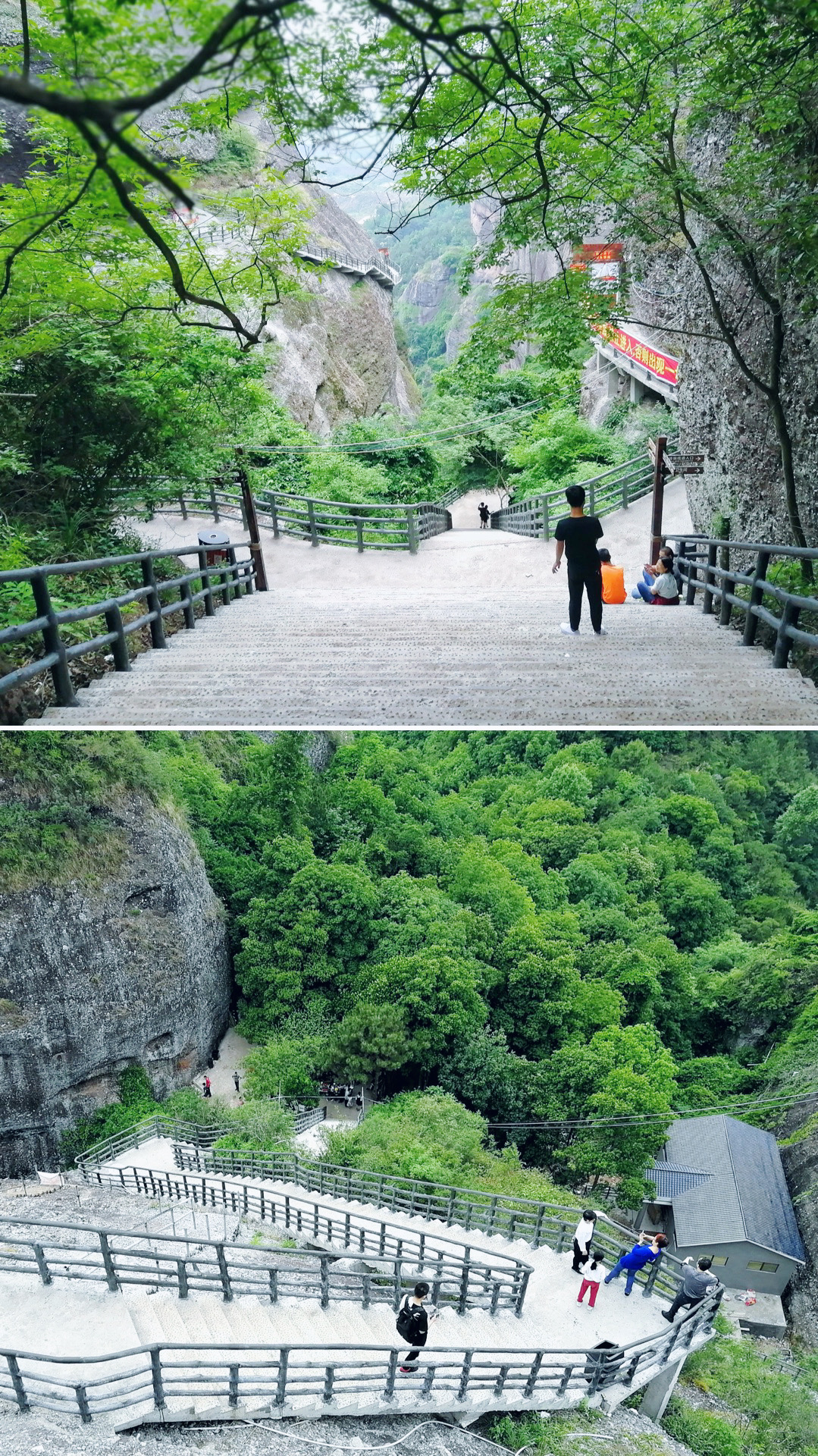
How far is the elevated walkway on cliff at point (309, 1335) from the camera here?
249 inches

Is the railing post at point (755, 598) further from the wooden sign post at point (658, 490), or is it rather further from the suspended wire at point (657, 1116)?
the suspended wire at point (657, 1116)

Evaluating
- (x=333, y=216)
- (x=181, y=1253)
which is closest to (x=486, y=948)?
(x=181, y=1253)

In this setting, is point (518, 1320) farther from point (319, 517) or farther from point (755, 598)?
point (319, 517)

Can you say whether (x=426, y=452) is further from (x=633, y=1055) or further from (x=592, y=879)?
(x=633, y=1055)

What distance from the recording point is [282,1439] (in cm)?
652

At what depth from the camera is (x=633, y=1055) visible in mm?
20203

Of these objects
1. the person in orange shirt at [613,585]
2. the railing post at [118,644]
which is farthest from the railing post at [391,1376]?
the person in orange shirt at [613,585]

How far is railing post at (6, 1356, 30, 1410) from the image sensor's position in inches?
229

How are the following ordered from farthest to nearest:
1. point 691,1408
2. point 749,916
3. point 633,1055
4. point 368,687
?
point 749,916
point 633,1055
point 691,1408
point 368,687

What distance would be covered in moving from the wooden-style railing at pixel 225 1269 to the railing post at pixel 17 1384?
688 millimetres

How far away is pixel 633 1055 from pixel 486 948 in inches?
184

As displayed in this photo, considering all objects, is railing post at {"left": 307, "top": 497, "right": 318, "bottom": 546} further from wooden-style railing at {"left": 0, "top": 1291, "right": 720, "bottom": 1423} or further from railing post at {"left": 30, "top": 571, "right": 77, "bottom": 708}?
wooden-style railing at {"left": 0, "top": 1291, "right": 720, "bottom": 1423}

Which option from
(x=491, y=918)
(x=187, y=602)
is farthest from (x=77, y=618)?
(x=491, y=918)

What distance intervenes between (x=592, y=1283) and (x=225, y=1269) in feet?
11.9
